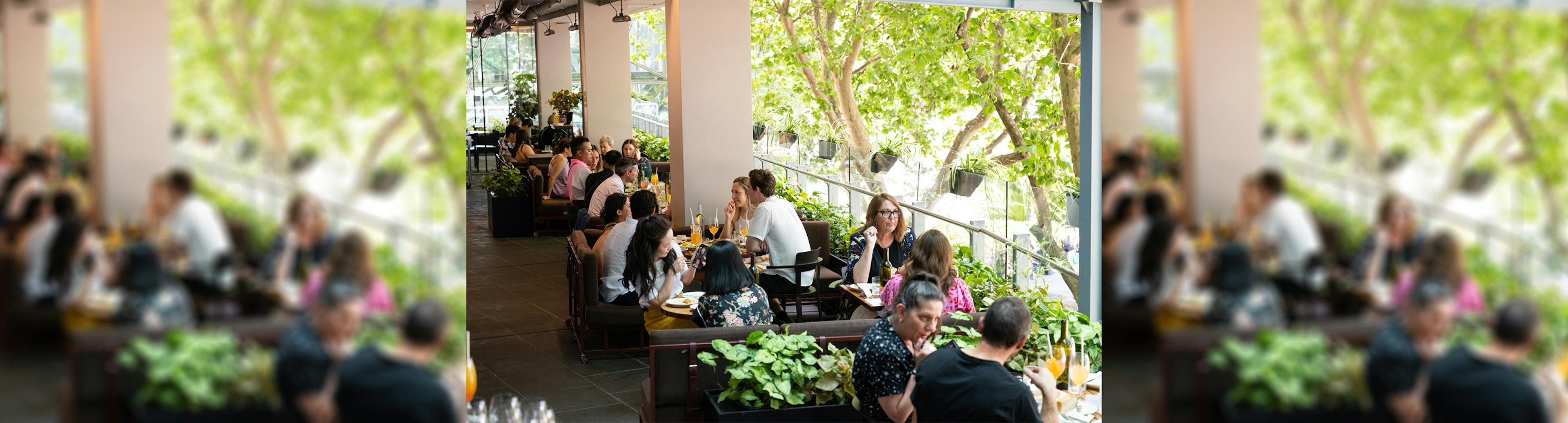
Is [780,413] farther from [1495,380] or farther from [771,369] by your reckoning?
[1495,380]

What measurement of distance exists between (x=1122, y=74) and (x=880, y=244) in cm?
508

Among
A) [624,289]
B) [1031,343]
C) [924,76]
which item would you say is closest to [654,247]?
[624,289]

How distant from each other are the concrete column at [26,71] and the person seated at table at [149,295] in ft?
0.57

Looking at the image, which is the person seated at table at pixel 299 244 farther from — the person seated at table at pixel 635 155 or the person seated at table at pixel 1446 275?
the person seated at table at pixel 635 155

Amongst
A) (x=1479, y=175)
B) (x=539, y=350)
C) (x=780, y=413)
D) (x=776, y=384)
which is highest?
(x=1479, y=175)

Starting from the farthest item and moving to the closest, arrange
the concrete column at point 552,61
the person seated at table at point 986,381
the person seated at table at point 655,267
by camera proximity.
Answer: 1. the concrete column at point 552,61
2. the person seated at table at point 655,267
3. the person seated at table at point 986,381

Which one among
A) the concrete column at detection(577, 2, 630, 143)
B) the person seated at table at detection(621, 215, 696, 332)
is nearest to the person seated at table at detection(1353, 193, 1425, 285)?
the person seated at table at detection(621, 215, 696, 332)

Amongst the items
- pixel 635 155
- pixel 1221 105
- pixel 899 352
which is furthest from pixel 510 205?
pixel 1221 105

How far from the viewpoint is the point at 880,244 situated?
6289 millimetres

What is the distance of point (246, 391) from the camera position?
1125mm

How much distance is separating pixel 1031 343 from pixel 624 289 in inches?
125

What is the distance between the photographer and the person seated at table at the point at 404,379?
1166mm

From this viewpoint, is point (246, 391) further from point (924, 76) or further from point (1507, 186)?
point (924, 76)

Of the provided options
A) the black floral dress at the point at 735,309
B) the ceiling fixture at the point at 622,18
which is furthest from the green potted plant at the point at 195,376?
the ceiling fixture at the point at 622,18
